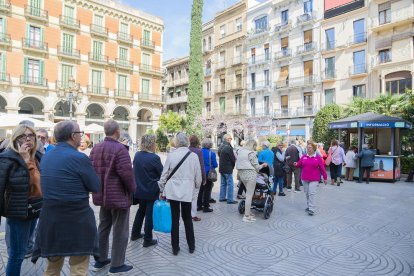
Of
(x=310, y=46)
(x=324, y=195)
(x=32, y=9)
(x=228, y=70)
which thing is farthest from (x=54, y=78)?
(x=324, y=195)

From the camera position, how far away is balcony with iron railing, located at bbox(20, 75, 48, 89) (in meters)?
27.4

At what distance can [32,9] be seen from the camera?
27875mm

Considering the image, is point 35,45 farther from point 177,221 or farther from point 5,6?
point 177,221

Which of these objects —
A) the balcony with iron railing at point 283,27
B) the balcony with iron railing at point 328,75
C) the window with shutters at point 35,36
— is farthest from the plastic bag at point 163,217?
the balcony with iron railing at point 283,27

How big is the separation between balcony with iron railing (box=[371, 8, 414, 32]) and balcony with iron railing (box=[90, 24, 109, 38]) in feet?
86.4

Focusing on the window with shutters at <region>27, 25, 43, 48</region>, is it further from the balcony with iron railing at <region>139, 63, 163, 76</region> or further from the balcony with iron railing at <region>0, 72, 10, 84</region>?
the balcony with iron railing at <region>139, 63, 163, 76</region>

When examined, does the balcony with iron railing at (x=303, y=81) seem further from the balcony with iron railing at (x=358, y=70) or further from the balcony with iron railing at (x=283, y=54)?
the balcony with iron railing at (x=358, y=70)

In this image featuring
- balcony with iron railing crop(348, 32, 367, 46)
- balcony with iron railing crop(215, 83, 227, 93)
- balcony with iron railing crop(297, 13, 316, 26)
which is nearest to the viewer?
balcony with iron railing crop(348, 32, 367, 46)

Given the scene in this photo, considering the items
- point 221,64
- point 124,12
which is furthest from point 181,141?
point 221,64

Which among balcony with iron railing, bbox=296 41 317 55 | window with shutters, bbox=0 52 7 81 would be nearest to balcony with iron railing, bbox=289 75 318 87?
balcony with iron railing, bbox=296 41 317 55

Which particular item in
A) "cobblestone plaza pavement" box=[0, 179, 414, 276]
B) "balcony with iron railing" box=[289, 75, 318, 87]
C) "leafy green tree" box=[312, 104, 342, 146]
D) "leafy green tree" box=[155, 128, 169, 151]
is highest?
"balcony with iron railing" box=[289, 75, 318, 87]

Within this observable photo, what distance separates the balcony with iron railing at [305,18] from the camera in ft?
96.5

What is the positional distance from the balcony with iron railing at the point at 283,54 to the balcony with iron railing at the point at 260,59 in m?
1.03

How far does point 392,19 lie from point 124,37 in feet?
87.5
